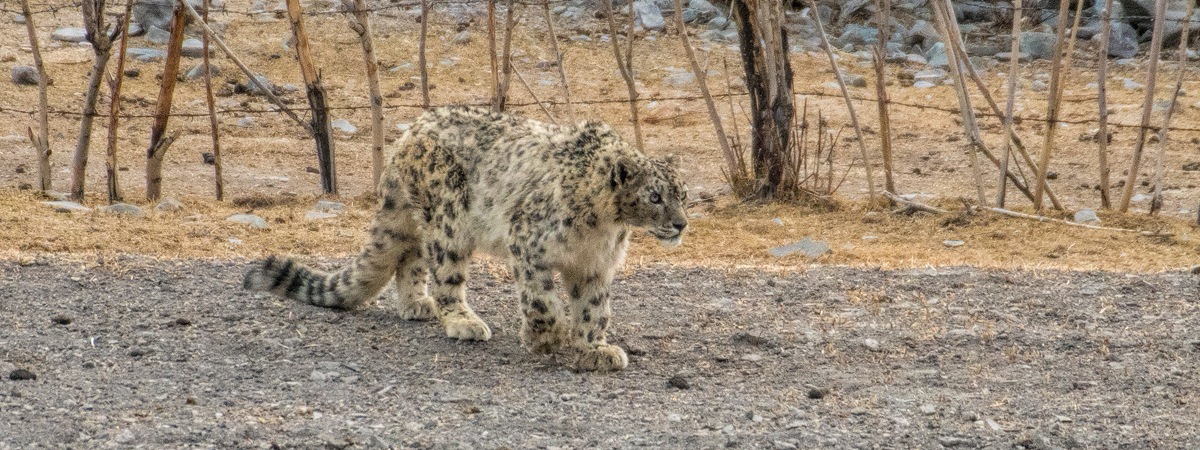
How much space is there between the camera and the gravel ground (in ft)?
13.5

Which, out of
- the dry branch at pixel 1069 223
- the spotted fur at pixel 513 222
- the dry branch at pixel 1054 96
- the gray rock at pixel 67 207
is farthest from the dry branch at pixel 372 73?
the dry branch at pixel 1054 96

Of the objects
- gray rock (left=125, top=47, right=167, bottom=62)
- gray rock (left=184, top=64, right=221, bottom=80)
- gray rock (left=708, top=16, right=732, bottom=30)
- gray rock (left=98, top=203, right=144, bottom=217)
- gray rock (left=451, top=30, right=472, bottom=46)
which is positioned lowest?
gray rock (left=98, top=203, right=144, bottom=217)

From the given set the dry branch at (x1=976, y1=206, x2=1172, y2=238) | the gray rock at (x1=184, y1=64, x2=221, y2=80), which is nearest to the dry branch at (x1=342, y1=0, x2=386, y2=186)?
the dry branch at (x1=976, y1=206, x2=1172, y2=238)

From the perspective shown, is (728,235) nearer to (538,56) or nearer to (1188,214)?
(1188,214)

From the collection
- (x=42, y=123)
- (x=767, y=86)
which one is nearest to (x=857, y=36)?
(x=767, y=86)

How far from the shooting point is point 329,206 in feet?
33.9

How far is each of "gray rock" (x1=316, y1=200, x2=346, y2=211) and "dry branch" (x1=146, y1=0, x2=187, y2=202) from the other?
4.58 feet

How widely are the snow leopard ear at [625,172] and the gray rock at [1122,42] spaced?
16.0 meters

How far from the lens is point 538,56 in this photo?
716 inches

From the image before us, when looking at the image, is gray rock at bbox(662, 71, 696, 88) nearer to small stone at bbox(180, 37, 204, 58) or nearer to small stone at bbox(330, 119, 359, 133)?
small stone at bbox(330, 119, 359, 133)

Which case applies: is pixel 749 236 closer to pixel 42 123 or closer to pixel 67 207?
pixel 67 207

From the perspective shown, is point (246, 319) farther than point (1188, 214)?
No

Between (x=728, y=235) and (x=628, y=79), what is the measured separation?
77.0 inches

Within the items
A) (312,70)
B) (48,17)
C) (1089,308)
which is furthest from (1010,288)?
(48,17)
